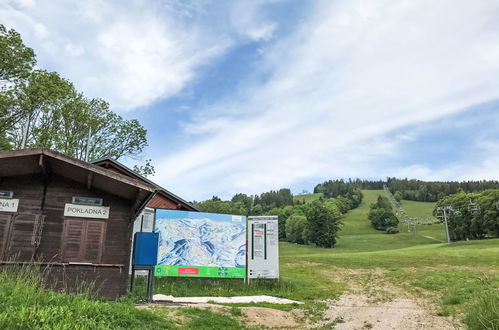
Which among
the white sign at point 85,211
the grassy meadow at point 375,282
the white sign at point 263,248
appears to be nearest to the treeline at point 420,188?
the grassy meadow at point 375,282

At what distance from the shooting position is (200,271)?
638 inches

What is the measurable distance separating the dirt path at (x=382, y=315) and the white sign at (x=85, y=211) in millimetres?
7477

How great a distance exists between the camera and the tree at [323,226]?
218ft

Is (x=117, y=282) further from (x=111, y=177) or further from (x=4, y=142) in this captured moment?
(x=4, y=142)

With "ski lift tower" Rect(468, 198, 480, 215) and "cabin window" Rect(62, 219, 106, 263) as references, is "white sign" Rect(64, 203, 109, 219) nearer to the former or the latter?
"cabin window" Rect(62, 219, 106, 263)

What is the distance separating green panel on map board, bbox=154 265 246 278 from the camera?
621 inches

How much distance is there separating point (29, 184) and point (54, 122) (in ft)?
70.1

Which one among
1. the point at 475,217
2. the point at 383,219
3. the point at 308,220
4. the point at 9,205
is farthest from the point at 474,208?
the point at 9,205

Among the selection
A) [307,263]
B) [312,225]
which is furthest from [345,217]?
[307,263]

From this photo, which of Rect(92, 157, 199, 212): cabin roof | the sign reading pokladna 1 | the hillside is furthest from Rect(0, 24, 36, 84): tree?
the hillside

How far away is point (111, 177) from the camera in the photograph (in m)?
10.5

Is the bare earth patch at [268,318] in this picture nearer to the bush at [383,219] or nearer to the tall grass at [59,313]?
the tall grass at [59,313]

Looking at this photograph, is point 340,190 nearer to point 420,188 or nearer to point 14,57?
point 420,188

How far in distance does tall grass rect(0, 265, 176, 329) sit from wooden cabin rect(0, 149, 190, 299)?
3460mm
